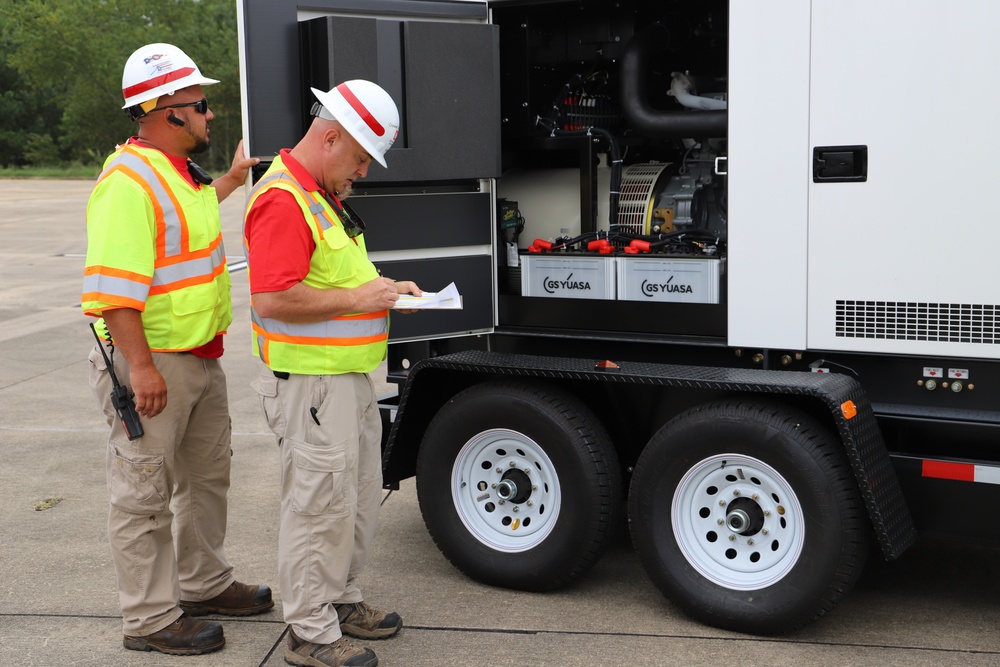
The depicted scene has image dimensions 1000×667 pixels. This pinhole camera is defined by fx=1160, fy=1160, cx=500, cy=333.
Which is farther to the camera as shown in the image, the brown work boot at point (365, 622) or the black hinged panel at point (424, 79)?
the black hinged panel at point (424, 79)

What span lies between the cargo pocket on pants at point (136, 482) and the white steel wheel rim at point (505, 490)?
1.21 meters

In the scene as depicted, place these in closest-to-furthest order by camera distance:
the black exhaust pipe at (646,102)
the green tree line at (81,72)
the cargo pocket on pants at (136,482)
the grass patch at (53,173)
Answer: the cargo pocket on pants at (136,482), the black exhaust pipe at (646,102), the grass patch at (53,173), the green tree line at (81,72)

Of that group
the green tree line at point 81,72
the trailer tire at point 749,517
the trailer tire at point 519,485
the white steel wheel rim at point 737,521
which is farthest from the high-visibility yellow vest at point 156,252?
the green tree line at point 81,72

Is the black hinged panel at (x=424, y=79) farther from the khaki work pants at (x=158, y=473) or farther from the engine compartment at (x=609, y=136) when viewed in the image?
the khaki work pants at (x=158, y=473)

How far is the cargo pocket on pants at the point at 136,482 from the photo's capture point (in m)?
3.89

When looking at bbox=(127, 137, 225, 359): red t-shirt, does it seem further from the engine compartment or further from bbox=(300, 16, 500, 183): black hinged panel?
the engine compartment

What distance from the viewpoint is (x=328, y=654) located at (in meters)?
3.81

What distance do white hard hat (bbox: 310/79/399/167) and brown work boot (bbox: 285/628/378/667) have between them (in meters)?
1.62

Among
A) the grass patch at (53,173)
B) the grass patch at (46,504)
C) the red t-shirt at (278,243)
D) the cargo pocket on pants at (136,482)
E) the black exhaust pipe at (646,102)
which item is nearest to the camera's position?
the red t-shirt at (278,243)

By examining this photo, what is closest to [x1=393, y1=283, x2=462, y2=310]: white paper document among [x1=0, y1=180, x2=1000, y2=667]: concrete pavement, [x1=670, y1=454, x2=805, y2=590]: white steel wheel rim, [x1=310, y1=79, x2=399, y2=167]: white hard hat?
[x1=310, y1=79, x2=399, y2=167]: white hard hat

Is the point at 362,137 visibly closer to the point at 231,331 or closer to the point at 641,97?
the point at 641,97

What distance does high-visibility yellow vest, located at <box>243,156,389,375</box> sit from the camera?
12.0 ft

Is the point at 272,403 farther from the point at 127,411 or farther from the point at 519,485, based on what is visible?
the point at 519,485

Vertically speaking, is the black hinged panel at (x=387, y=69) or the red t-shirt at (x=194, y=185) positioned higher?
the black hinged panel at (x=387, y=69)
